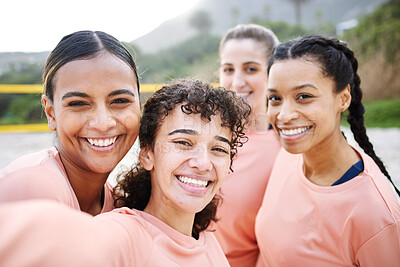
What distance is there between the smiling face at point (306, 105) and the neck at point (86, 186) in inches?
48.3

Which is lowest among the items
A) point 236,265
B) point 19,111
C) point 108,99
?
point 19,111

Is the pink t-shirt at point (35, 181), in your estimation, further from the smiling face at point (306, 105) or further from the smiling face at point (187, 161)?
the smiling face at point (306, 105)

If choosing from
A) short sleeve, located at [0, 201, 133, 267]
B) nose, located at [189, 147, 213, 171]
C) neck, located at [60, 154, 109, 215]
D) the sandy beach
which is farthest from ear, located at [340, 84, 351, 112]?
the sandy beach

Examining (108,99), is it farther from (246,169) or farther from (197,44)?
(197,44)

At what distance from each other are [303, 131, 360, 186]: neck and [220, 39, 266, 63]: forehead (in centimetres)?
115

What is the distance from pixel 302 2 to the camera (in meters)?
56.3

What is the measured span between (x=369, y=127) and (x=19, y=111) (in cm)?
1510

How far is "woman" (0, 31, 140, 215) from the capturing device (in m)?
1.74

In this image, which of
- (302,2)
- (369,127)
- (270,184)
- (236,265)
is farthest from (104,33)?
(302,2)

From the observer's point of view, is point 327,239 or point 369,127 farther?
point 369,127

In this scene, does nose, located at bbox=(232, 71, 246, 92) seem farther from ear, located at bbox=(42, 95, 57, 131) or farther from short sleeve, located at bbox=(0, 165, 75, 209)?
short sleeve, located at bbox=(0, 165, 75, 209)

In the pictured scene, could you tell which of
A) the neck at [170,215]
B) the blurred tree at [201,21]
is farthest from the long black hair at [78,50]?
the blurred tree at [201,21]

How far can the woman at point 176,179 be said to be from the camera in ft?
4.44

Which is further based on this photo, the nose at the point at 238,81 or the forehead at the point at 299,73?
the nose at the point at 238,81
